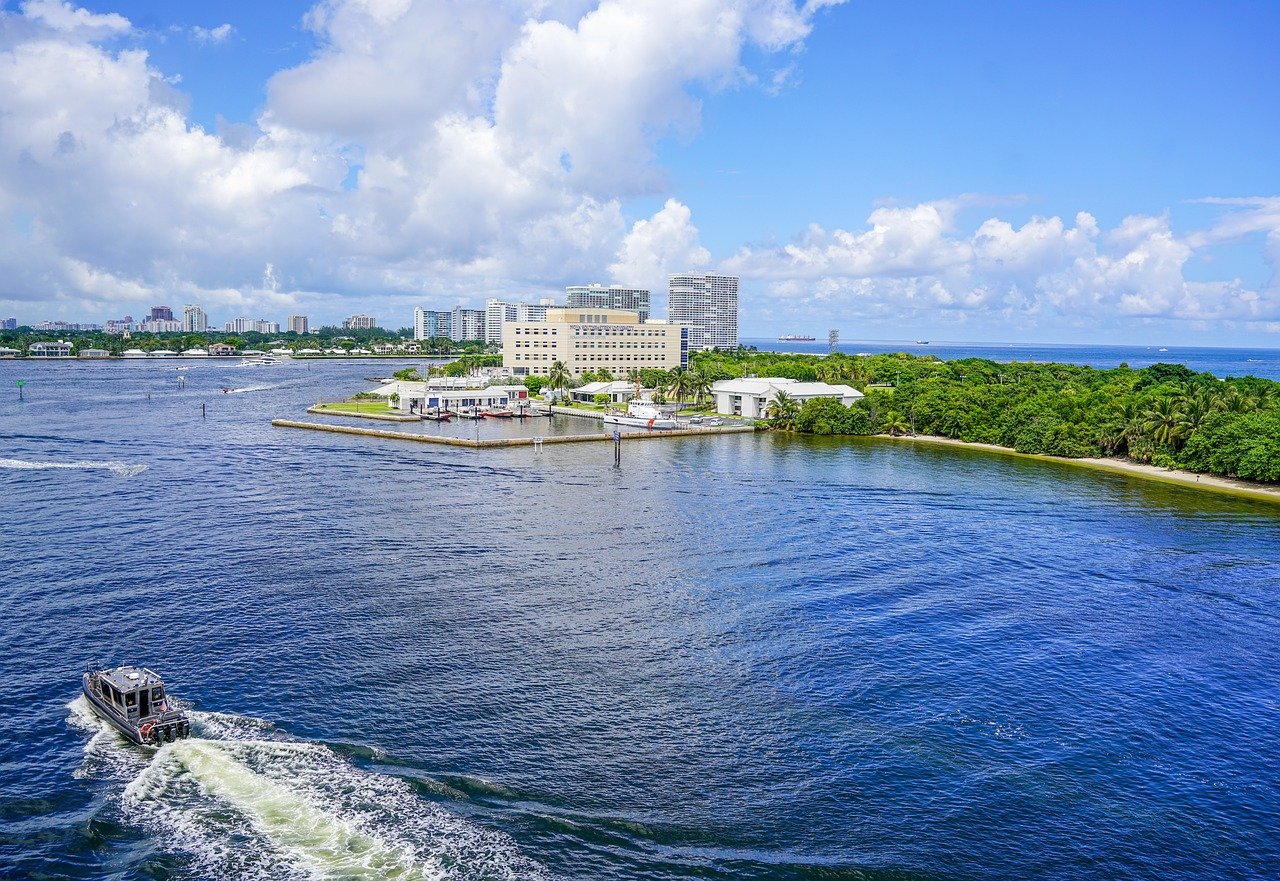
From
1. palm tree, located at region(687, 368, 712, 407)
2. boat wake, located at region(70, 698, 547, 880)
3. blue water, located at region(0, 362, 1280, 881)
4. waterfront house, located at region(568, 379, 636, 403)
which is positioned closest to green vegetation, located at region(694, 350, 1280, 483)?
palm tree, located at region(687, 368, 712, 407)

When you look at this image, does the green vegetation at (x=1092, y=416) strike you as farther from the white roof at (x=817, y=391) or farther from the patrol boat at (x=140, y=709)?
the patrol boat at (x=140, y=709)

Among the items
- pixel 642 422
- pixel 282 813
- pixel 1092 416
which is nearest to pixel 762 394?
pixel 642 422

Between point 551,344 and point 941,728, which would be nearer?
point 941,728

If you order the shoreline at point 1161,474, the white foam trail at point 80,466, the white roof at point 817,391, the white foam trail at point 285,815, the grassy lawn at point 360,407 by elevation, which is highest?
the white roof at point 817,391

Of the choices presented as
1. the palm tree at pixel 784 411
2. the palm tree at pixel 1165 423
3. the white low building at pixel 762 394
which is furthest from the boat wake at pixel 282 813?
the white low building at pixel 762 394

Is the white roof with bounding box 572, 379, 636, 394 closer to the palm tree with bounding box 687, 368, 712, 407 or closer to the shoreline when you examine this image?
the palm tree with bounding box 687, 368, 712, 407

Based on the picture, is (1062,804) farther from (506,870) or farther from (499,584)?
(499,584)

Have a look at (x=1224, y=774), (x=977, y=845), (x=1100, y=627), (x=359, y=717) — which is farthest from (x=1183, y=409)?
(x=359, y=717)
